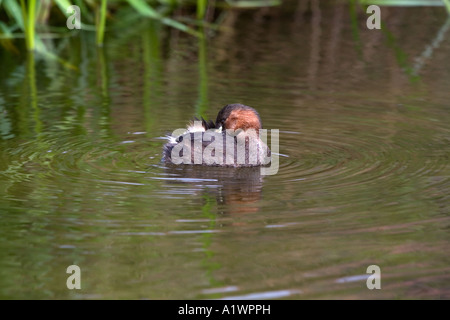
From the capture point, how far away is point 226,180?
6.14m

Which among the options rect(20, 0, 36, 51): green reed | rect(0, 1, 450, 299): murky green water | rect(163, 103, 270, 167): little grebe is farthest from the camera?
rect(20, 0, 36, 51): green reed

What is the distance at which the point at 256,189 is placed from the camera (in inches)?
231

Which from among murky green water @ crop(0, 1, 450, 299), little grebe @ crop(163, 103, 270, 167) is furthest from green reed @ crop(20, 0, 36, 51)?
little grebe @ crop(163, 103, 270, 167)

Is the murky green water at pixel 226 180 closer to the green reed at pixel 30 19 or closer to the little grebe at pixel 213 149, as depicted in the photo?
the little grebe at pixel 213 149

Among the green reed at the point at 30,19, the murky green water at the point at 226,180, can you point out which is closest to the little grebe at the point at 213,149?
the murky green water at the point at 226,180

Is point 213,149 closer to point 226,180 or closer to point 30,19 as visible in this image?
point 226,180

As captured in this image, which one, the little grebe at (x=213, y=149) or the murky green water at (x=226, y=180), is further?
the little grebe at (x=213, y=149)

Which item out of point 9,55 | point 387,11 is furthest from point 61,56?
point 387,11

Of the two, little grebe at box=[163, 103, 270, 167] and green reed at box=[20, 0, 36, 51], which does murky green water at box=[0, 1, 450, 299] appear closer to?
little grebe at box=[163, 103, 270, 167]

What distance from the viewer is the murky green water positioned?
444 cm

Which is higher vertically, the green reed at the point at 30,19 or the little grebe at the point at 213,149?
the green reed at the point at 30,19

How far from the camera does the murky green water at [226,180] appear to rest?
175 inches

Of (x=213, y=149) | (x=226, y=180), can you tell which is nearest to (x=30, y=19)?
(x=213, y=149)

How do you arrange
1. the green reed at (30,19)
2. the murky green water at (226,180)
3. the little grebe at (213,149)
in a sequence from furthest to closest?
the green reed at (30,19)
the little grebe at (213,149)
the murky green water at (226,180)
